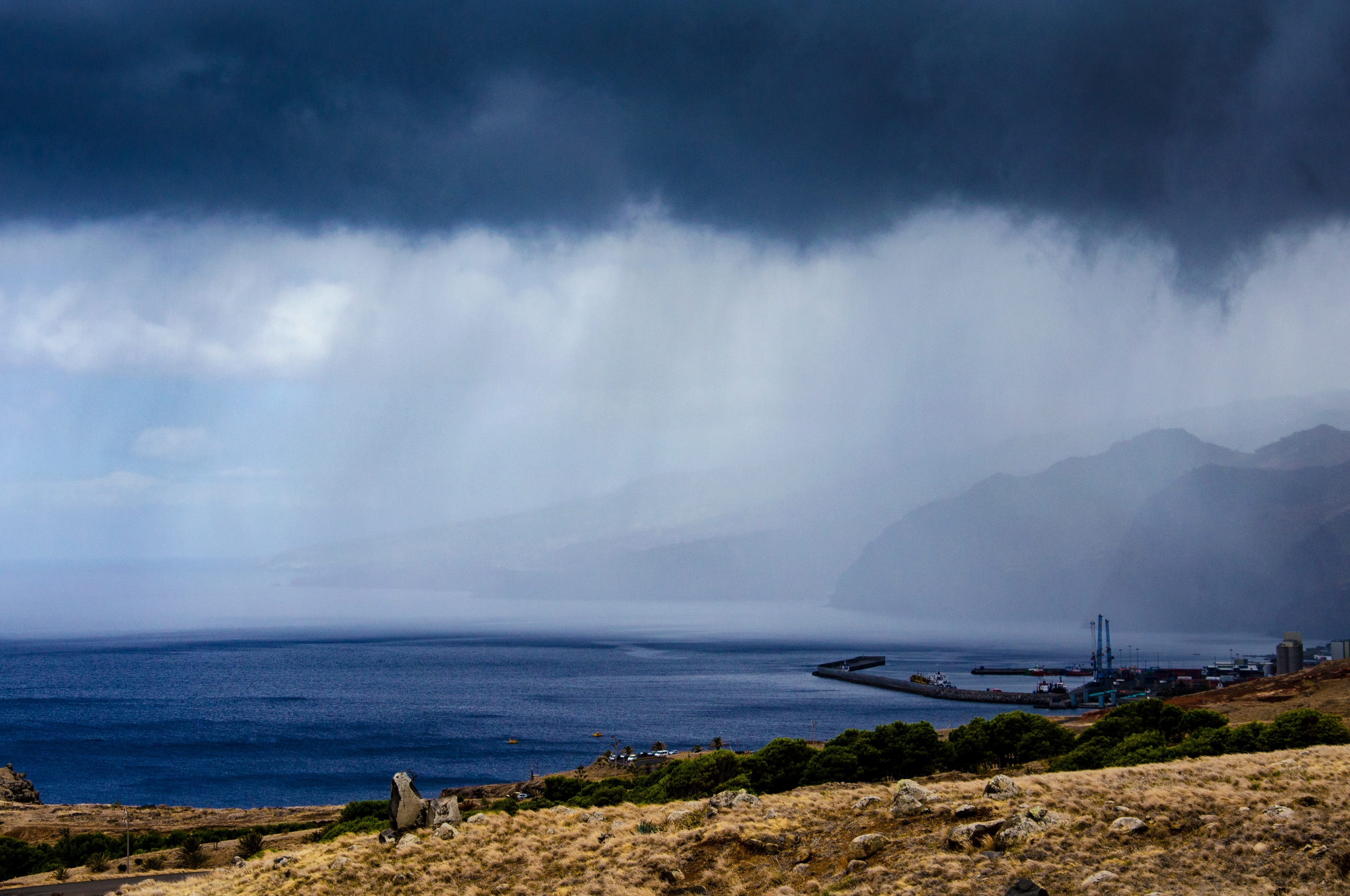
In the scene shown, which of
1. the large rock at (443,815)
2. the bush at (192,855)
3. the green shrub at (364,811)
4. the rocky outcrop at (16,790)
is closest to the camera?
the large rock at (443,815)

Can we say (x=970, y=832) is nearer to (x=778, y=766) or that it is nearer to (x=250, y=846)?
(x=778, y=766)

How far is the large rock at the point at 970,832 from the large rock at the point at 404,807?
19.5 metres

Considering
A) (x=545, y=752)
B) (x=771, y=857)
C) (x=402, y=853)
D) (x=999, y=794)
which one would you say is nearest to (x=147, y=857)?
(x=402, y=853)

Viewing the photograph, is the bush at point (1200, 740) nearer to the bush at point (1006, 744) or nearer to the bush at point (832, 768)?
the bush at point (1006, 744)

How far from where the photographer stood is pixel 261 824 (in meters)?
79.1

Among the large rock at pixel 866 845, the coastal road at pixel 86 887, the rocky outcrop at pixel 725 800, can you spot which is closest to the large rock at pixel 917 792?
the large rock at pixel 866 845

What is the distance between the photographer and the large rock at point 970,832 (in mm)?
27016

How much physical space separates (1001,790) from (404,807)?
69.7 feet

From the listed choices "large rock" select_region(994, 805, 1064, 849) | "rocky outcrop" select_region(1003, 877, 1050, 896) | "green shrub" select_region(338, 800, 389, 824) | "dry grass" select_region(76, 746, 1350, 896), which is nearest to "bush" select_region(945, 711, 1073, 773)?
"dry grass" select_region(76, 746, 1350, 896)

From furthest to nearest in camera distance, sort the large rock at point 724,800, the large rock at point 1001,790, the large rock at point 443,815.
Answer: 1. the large rock at point 443,815
2. the large rock at point 724,800
3. the large rock at point 1001,790

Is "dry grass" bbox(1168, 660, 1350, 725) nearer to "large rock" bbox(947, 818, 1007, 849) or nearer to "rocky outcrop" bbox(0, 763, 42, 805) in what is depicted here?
"large rock" bbox(947, 818, 1007, 849)

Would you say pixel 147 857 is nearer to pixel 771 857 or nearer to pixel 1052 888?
pixel 771 857

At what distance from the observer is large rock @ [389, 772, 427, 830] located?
3569 cm

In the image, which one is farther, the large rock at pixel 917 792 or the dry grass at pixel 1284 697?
the dry grass at pixel 1284 697
